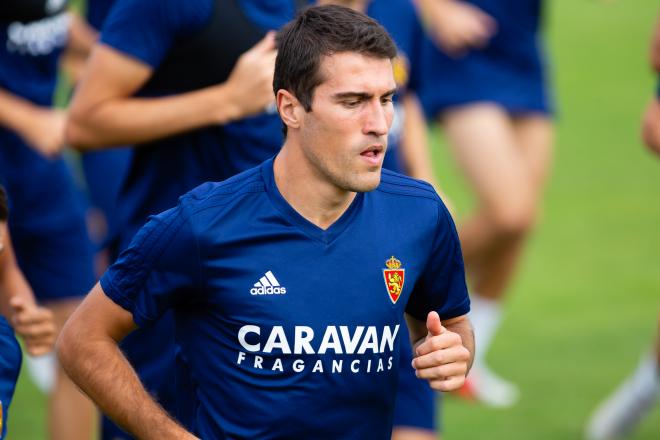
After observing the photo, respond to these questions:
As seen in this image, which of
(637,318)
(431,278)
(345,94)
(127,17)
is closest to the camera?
(345,94)

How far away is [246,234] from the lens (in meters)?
3.78

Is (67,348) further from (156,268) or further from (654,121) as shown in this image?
(654,121)

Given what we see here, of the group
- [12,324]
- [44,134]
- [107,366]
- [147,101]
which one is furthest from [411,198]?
[44,134]

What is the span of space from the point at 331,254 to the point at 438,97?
4.28 metres

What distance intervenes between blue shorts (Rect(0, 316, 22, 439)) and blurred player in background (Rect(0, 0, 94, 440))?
245 cm

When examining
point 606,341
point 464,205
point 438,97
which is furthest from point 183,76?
point 464,205

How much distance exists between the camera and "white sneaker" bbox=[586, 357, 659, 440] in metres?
6.71

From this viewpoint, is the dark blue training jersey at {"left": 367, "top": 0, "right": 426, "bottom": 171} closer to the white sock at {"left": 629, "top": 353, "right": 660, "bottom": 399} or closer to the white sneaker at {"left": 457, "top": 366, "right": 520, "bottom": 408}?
the white sock at {"left": 629, "top": 353, "right": 660, "bottom": 399}

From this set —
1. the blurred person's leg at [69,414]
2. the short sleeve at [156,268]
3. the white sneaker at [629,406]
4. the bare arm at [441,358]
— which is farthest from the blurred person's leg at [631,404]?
the short sleeve at [156,268]

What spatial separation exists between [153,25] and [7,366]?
133cm

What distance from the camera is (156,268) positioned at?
3734 mm

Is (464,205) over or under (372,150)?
under

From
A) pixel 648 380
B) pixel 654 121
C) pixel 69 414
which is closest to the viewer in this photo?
pixel 654 121

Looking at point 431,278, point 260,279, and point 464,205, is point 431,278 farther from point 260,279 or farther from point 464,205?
point 464,205
